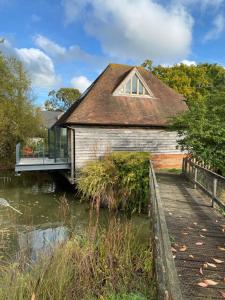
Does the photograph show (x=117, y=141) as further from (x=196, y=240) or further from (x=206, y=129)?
(x=196, y=240)

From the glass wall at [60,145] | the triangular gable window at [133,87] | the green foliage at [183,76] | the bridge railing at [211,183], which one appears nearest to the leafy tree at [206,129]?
the bridge railing at [211,183]

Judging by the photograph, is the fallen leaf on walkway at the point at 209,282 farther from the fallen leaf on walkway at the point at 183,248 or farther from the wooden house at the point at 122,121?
the wooden house at the point at 122,121

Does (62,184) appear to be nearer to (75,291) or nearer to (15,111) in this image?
(15,111)

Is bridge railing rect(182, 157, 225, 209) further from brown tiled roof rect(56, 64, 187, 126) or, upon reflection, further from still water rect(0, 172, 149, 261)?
brown tiled roof rect(56, 64, 187, 126)

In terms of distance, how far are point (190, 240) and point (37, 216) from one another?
7.56 meters

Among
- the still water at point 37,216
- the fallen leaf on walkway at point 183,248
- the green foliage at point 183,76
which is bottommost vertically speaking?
the still water at point 37,216

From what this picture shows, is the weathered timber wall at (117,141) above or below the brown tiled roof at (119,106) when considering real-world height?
below

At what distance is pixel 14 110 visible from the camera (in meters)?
26.2

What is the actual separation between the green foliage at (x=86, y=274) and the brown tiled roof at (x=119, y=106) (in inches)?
413

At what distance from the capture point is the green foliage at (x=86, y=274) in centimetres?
450

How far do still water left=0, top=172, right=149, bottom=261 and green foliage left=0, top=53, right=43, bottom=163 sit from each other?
145 inches

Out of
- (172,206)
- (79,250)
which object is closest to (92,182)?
(172,206)

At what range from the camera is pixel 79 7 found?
34.0ft

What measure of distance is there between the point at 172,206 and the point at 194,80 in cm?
2633
